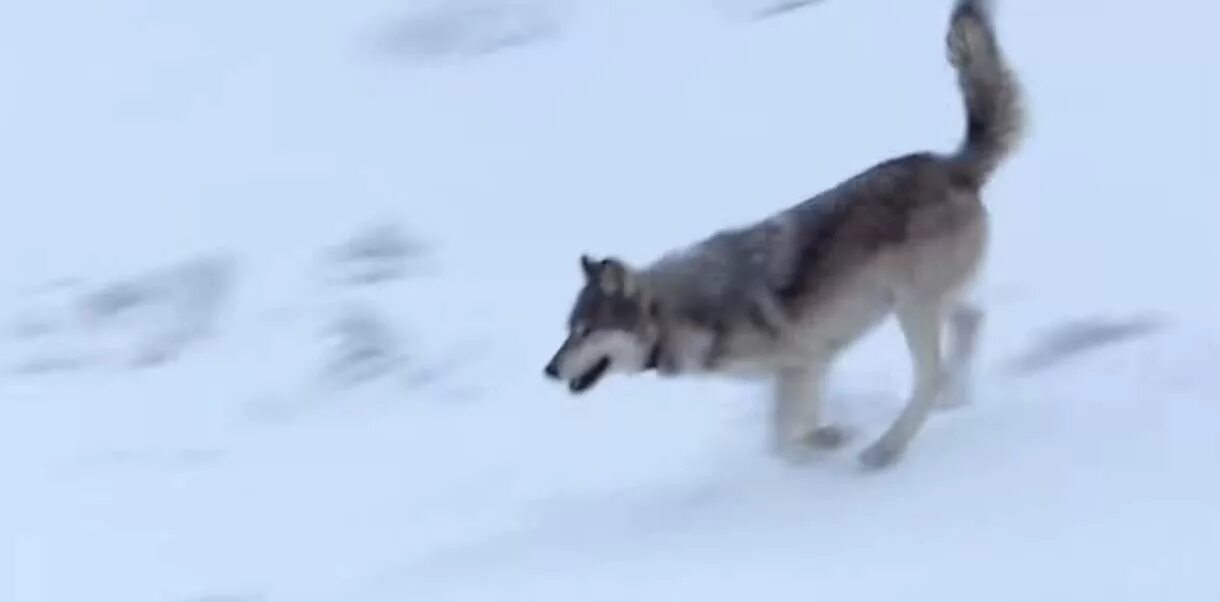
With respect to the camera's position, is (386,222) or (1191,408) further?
(386,222)

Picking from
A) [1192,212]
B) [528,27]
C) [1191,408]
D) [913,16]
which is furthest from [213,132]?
[1191,408]

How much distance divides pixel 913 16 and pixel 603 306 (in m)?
5.95

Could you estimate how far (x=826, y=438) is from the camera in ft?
27.9

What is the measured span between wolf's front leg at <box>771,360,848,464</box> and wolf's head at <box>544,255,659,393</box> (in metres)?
0.46

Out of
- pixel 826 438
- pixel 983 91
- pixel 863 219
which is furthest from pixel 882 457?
pixel 983 91

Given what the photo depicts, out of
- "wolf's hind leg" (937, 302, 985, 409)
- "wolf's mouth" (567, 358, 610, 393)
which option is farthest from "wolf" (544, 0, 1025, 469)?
"wolf's hind leg" (937, 302, 985, 409)

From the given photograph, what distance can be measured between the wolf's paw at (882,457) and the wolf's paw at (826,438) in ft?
0.50

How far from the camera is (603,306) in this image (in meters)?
8.36

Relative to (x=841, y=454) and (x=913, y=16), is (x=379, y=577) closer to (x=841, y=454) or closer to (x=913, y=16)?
(x=841, y=454)

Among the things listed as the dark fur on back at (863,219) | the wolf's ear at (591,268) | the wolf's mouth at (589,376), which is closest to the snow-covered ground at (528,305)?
the wolf's mouth at (589,376)

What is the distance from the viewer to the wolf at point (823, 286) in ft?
27.3

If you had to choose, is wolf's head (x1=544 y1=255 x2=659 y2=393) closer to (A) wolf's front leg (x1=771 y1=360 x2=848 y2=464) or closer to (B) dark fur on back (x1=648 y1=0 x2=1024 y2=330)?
(B) dark fur on back (x1=648 y1=0 x2=1024 y2=330)

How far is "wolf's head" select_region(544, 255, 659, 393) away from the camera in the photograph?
27.3 feet

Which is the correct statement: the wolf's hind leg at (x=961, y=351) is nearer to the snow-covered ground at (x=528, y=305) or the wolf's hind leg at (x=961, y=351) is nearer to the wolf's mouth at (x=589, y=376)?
the snow-covered ground at (x=528, y=305)
